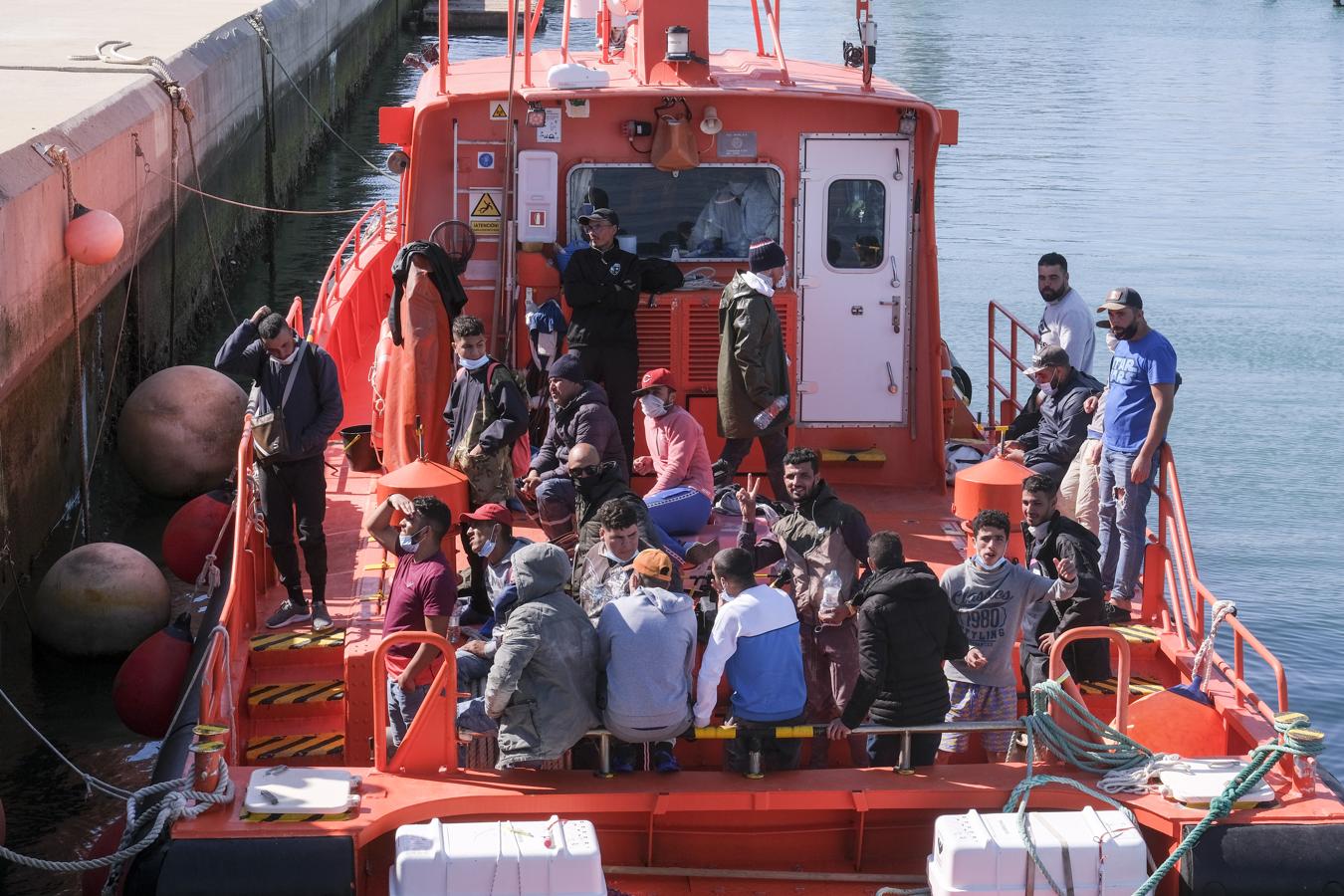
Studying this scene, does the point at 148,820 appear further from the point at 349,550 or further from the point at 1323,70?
the point at 1323,70

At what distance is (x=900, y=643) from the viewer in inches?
237

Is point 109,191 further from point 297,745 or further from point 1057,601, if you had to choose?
point 1057,601

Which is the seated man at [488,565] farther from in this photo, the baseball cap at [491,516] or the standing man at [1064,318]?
the standing man at [1064,318]

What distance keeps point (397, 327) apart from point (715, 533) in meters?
2.15

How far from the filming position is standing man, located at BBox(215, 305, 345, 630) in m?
7.60

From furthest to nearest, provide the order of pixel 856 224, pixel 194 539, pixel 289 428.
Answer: pixel 194 539
pixel 856 224
pixel 289 428

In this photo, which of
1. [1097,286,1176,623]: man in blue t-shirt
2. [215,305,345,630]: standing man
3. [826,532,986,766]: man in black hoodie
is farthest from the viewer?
[1097,286,1176,623]: man in blue t-shirt

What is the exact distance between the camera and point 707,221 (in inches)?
372

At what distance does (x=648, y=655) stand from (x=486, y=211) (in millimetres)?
4321

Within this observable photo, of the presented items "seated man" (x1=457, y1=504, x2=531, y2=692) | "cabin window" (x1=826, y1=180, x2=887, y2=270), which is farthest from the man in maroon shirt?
"cabin window" (x1=826, y1=180, x2=887, y2=270)

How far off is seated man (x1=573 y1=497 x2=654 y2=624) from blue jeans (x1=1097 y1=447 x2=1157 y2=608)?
265 centimetres

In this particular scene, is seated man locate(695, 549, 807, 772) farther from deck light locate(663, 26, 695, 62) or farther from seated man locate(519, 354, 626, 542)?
deck light locate(663, 26, 695, 62)

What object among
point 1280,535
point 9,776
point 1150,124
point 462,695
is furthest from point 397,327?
point 1150,124

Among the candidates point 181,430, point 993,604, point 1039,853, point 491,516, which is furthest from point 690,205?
point 181,430
